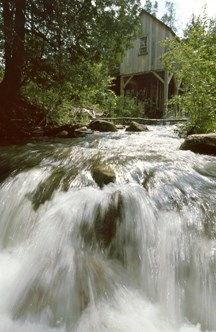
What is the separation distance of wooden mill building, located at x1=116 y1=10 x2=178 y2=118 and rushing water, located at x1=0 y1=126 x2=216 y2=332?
1387 cm

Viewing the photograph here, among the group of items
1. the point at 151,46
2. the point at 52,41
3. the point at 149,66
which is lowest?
the point at 149,66

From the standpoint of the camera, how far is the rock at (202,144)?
5867 mm

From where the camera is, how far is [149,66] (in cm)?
1888

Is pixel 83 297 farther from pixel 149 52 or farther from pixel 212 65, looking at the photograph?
pixel 149 52

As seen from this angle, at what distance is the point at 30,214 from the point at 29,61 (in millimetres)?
5307

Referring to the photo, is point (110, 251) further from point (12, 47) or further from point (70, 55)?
point (70, 55)

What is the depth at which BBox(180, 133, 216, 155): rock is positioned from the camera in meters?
5.87

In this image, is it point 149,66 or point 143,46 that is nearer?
point 149,66

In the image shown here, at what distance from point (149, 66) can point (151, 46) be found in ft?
3.78

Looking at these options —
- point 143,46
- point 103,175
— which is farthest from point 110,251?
point 143,46

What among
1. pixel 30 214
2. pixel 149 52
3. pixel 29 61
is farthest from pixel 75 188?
pixel 149 52

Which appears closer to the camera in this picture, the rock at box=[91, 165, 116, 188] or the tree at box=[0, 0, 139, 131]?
the rock at box=[91, 165, 116, 188]

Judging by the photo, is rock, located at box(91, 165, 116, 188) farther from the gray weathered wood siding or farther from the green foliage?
the gray weathered wood siding

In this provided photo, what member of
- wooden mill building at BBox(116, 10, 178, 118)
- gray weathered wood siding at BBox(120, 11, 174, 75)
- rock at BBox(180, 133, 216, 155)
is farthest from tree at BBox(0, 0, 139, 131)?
gray weathered wood siding at BBox(120, 11, 174, 75)
